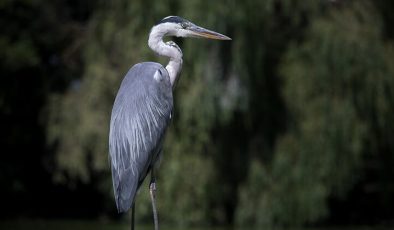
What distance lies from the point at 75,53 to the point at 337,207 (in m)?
5.49

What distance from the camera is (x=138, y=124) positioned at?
19.5 feet

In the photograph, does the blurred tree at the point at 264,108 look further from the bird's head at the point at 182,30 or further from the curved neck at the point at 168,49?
the curved neck at the point at 168,49

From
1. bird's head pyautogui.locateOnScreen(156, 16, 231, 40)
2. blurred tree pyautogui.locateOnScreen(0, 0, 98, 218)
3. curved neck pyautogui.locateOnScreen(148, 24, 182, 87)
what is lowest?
blurred tree pyautogui.locateOnScreen(0, 0, 98, 218)

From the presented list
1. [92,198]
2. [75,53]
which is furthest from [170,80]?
[92,198]

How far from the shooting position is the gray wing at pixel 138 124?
578cm

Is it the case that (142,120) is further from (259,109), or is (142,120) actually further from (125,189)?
(259,109)

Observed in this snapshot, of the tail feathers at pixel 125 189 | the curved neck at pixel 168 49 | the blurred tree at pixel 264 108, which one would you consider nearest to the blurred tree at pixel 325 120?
the blurred tree at pixel 264 108

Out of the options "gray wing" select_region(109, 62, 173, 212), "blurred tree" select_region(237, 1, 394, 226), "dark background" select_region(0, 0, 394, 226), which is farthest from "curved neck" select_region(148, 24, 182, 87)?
"blurred tree" select_region(237, 1, 394, 226)

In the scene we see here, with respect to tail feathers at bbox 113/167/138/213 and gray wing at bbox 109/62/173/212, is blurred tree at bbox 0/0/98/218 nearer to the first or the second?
gray wing at bbox 109/62/173/212

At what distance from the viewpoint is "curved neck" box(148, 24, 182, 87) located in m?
6.22

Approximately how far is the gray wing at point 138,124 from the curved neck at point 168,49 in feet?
0.35

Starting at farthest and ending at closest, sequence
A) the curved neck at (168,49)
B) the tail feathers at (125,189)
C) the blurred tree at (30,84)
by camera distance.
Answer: the blurred tree at (30,84)
the curved neck at (168,49)
the tail feathers at (125,189)

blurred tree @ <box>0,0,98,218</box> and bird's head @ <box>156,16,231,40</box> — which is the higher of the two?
bird's head @ <box>156,16,231,40</box>

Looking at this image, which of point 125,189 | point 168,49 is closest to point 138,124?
point 125,189
